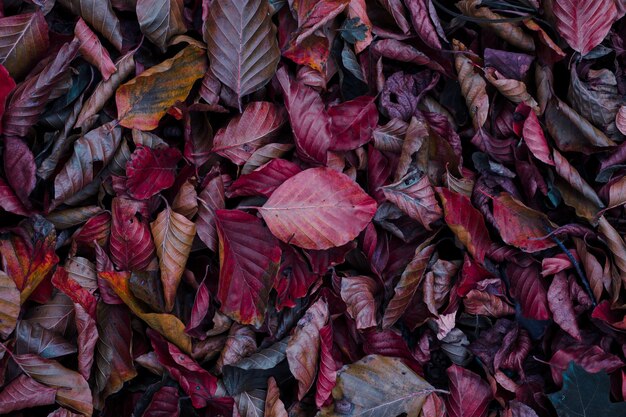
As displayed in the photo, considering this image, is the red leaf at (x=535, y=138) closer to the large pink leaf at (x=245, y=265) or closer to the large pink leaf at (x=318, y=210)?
the large pink leaf at (x=318, y=210)

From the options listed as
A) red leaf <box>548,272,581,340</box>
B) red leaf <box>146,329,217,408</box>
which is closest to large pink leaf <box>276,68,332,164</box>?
red leaf <box>146,329,217,408</box>

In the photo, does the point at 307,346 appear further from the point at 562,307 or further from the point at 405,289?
the point at 562,307

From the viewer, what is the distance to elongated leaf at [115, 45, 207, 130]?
4.05 feet

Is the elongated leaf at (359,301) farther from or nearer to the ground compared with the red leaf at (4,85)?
nearer to the ground

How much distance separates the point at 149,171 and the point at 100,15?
0.34m

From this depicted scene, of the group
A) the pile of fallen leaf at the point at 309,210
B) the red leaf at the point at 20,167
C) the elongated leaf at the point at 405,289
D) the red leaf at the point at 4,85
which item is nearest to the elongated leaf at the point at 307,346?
the pile of fallen leaf at the point at 309,210

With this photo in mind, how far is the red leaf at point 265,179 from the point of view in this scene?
49.8 inches

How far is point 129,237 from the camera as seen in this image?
4.06 feet

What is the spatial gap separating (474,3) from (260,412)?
1.01 meters

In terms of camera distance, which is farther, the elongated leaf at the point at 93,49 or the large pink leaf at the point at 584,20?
the large pink leaf at the point at 584,20

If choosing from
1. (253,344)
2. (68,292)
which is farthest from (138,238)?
(253,344)

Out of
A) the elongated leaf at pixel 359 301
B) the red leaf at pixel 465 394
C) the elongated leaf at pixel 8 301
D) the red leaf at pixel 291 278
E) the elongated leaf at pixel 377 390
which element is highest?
the elongated leaf at pixel 8 301

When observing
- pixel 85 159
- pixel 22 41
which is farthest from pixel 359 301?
pixel 22 41

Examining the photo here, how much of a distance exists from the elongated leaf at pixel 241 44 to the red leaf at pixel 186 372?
1.74 feet
